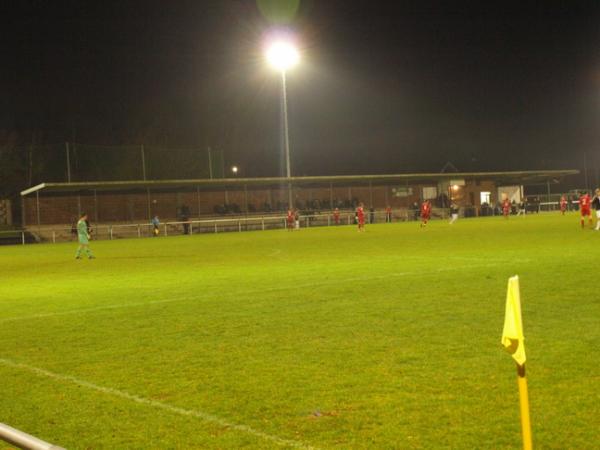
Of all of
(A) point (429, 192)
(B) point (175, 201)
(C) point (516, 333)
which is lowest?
(C) point (516, 333)

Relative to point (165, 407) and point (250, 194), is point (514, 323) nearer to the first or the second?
point (165, 407)

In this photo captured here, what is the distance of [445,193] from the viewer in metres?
61.1

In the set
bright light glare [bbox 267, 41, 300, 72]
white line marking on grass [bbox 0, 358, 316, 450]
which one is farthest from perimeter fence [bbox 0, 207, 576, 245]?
white line marking on grass [bbox 0, 358, 316, 450]

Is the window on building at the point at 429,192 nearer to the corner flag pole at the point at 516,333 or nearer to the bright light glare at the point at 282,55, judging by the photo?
the bright light glare at the point at 282,55

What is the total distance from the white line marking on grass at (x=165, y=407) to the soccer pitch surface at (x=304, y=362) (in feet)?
0.06

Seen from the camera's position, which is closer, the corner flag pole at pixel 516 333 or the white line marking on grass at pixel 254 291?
the corner flag pole at pixel 516 333

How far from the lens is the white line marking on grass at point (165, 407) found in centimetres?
496

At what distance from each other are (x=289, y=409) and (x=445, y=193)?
57.0 meters

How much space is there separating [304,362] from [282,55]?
33244 mm

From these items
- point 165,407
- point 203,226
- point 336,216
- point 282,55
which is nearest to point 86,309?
point 165,407

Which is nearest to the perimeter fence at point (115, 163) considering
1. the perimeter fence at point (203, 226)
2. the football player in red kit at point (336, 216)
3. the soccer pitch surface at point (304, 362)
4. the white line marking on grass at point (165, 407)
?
the perimeter fence at point (203, 226)

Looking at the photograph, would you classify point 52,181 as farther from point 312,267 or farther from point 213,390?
point 213,390

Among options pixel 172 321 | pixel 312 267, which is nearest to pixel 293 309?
pixel 172 321

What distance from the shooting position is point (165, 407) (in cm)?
588
